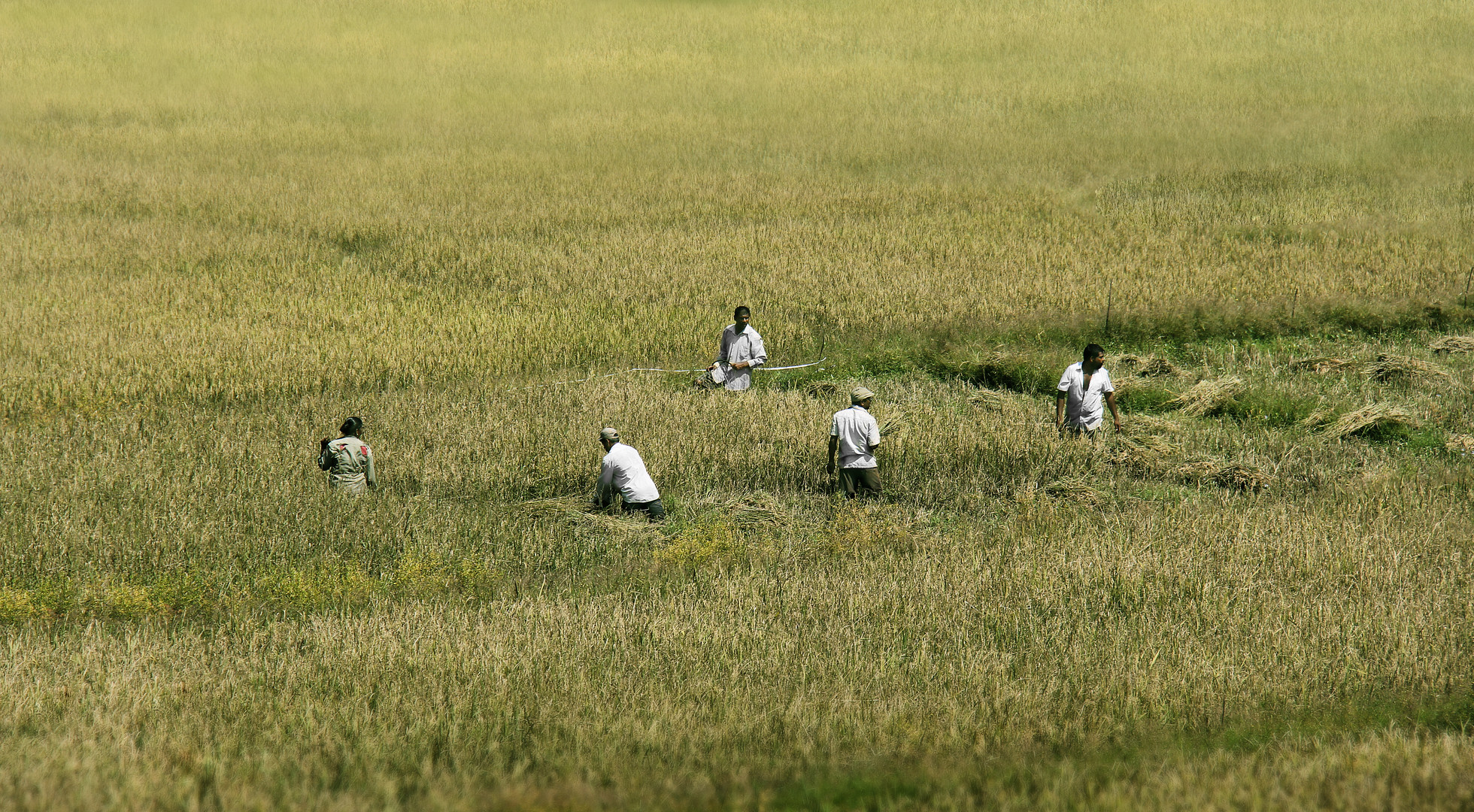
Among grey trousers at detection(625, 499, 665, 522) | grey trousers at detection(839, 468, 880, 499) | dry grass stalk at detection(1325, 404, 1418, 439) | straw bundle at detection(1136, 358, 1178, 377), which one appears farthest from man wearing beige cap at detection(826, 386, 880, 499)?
straw bundle at detection(1136, 358, 1178, 377)

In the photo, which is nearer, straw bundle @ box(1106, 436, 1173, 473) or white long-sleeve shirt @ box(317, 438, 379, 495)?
white long-sleeve shirt @ box(317, 438, 379, 495)

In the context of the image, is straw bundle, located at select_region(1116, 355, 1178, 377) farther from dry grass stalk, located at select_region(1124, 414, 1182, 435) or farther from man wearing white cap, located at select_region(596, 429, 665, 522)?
man wearing white cap, located at select_region(596, 429, 665, 522)

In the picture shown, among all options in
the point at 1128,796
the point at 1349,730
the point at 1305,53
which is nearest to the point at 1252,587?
the point at 1349,730

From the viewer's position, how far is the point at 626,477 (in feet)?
25.3

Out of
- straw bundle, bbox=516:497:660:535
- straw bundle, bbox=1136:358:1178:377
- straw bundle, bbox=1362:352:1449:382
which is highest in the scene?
straw bundle, bbox=1362:352:1449:382

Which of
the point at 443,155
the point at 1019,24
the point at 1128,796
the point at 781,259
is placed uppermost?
the point at 1019,24

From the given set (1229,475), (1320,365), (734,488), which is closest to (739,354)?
(734,488)

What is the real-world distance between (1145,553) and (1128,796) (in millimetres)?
3127

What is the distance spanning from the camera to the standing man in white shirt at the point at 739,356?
10969 millimetres

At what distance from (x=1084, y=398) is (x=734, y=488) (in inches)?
128

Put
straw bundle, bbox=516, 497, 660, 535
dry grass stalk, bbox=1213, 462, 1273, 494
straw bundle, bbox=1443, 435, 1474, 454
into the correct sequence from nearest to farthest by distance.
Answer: straw bundle, bbox=516, 497, 660, 535 < dry grass stalk, bbox=1213, 462, 1273, 494 < straw bundle, bbox=1443, 435, 1474, 454

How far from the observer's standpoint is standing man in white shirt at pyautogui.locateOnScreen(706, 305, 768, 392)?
10969mm

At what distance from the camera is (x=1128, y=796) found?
4016 mm

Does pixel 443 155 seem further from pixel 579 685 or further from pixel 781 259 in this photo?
pixel 579 685
